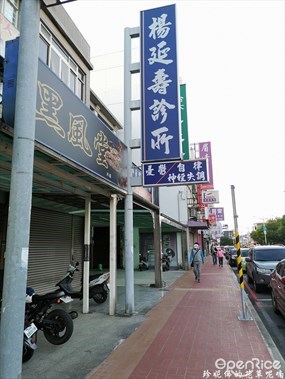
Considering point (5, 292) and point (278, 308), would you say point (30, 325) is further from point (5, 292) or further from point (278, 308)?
point (278, 308)

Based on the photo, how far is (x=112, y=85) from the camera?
17.8 meters

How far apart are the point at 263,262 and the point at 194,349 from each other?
757 centimetres

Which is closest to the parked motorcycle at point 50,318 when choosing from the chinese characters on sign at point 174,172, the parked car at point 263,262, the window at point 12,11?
the chinese characters on sign at point 174,172

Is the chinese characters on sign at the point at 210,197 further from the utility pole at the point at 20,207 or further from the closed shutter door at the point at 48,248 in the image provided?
the utility pole at the point at 20,207

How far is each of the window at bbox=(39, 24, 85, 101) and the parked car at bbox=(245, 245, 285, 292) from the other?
9059mm

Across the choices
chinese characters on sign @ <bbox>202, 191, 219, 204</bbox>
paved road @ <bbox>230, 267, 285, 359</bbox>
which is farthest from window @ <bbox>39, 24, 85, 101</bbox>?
chinese characters on sign @ <bbox>202, 191, 219, 204</bbox>

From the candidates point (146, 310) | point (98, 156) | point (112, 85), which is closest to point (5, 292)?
point (98, 156)

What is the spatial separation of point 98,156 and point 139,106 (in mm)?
2963

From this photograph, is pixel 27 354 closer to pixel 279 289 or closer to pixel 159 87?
pixel 279 289

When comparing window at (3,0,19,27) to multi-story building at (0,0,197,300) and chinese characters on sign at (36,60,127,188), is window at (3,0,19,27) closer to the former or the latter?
multi-story building at (0,0,197,300)

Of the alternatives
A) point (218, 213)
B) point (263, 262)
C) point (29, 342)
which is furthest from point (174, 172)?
point (218, 213)

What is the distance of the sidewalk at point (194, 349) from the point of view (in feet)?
14.6

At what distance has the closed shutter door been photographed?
31.8ft

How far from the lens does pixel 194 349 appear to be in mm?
5367
